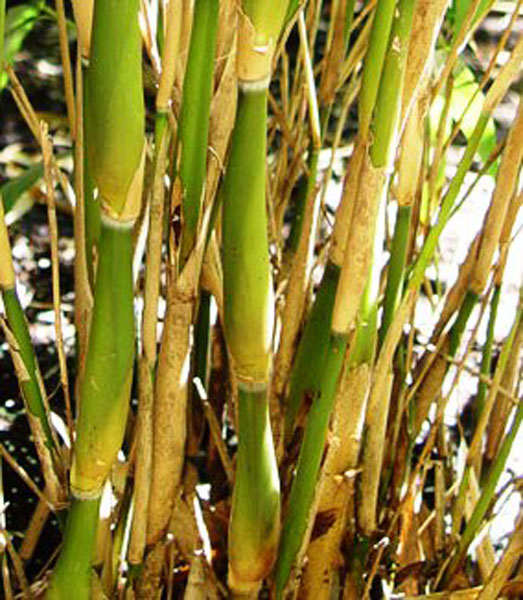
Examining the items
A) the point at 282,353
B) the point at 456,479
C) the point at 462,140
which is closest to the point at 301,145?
the point at 282,353

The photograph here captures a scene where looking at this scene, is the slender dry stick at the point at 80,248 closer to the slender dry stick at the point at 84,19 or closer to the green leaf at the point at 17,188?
the slender dry stick at the point at 84,19

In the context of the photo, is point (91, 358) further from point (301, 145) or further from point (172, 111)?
point (301, 145)

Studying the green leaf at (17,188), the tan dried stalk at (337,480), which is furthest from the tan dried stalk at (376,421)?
the green leaf at (17,188)

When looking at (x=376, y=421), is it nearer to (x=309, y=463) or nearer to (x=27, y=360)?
(x=309, y=463)

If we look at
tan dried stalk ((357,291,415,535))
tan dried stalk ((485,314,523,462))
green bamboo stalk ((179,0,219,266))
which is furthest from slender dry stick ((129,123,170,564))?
tan dried stalk ((485,314,523,462))

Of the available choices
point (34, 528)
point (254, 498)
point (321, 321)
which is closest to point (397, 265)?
point (321, 321)
